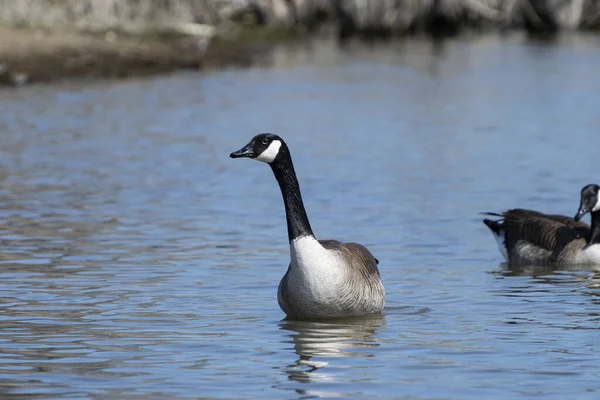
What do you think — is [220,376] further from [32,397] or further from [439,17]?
[439,17]

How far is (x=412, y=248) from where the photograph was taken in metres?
14.5

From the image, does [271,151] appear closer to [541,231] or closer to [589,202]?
[541,231]

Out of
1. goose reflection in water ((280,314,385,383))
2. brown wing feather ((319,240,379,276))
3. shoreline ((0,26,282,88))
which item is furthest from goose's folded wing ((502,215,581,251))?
→ shoreline ((0,26,282,88))

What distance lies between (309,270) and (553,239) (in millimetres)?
4713

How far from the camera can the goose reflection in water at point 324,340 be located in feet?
29.7

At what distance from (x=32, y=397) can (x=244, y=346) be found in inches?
79.0

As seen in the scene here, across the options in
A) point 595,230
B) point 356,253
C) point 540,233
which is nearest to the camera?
point 356,253

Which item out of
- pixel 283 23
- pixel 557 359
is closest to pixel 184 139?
pixel 557 359

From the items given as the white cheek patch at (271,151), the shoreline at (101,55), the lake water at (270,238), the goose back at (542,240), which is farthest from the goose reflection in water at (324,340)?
the shoreline at (101,55)

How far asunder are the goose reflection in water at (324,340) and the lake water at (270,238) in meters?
0.03

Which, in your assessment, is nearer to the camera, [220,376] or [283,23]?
[220,376]

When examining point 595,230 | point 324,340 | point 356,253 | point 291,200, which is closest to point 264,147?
point 291,200

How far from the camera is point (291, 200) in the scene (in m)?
10.4

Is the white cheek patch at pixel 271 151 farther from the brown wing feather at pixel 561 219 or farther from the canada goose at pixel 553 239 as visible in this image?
the brown wing feather at pixel 561 219
